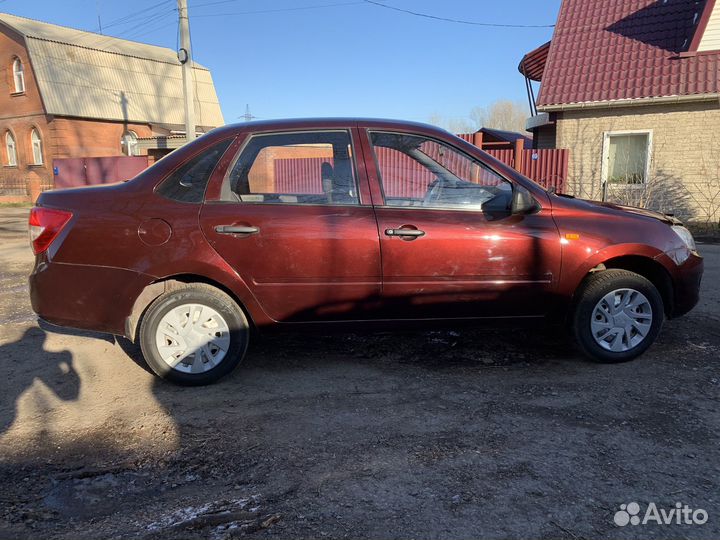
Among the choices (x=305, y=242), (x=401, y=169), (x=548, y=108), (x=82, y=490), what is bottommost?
(x=82, y=490)

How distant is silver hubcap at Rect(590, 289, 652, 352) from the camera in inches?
152

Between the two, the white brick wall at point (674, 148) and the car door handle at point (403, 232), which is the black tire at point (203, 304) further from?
the white brick wall at point (674, 148)

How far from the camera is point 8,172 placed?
2812 centimetres

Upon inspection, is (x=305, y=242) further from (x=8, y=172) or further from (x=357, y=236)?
(x=8, y=172)

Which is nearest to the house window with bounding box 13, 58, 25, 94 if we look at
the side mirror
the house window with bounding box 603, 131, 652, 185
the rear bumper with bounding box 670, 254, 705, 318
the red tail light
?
the house window with bounding box 603, 131, 652, 185

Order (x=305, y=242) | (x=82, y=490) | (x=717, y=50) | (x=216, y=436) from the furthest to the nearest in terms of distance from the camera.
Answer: (x=717, y=50)
(x=305, y=242)
(x=216, y=436)
(x=82, y=490)

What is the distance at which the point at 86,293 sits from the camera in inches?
140

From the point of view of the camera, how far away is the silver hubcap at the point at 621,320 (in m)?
3.85

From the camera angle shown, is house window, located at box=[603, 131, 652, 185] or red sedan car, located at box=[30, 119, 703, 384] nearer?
red sedan car, located at box=[30, 119, 703, 384]

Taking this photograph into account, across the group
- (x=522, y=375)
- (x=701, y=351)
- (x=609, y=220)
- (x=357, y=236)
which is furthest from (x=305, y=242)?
(x=701, y=351)

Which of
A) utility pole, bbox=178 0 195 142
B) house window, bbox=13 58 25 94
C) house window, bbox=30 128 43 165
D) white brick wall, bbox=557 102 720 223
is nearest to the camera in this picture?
white brick wall, bbox=557 102 720 223

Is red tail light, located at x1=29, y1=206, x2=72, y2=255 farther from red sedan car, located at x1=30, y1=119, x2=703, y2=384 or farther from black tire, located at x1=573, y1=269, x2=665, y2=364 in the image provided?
black tire, located at x1=573, y1=269, x2=665, y2=364

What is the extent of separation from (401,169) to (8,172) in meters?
31.1

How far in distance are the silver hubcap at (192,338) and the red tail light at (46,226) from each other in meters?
0.91
